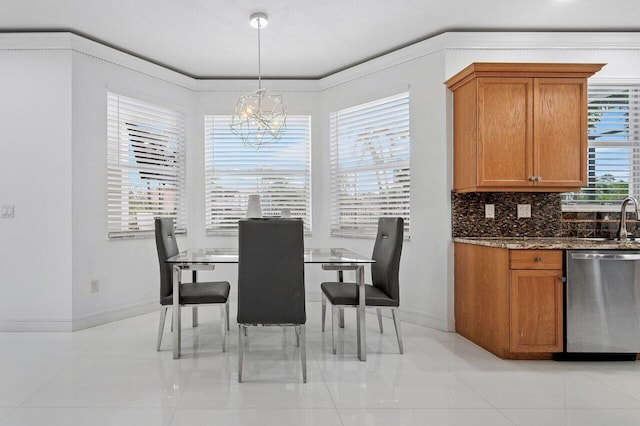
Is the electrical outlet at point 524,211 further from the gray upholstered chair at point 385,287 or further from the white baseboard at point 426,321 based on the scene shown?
the gray upholstered chair at point 385,287

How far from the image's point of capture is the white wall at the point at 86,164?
146 inches

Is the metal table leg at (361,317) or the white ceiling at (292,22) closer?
the metal table leg at (361,317)

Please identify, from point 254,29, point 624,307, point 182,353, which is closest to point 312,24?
point 254,29

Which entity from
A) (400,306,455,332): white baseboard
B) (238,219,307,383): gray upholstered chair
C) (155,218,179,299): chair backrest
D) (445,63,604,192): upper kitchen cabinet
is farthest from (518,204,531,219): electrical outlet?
(155,218,179,299): chair backrest

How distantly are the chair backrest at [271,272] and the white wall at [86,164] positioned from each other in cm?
179

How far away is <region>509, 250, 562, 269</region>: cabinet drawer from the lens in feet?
9.57

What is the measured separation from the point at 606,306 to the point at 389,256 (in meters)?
1.59

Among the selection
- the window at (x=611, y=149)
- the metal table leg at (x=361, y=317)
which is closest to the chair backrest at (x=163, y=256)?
the metal table leg at (x=361, y=317)

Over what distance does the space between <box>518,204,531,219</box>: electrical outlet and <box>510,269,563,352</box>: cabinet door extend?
85 cm

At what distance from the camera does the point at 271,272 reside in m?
2.57

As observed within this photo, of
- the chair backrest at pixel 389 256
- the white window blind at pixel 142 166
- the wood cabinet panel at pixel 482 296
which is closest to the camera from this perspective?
the wood cabinet panel at pixel 482 296

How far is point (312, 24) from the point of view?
3.61 meters

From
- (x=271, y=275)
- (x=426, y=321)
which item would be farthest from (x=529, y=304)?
(x=271, y=275)

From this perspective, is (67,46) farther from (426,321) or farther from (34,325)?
(426,321)
